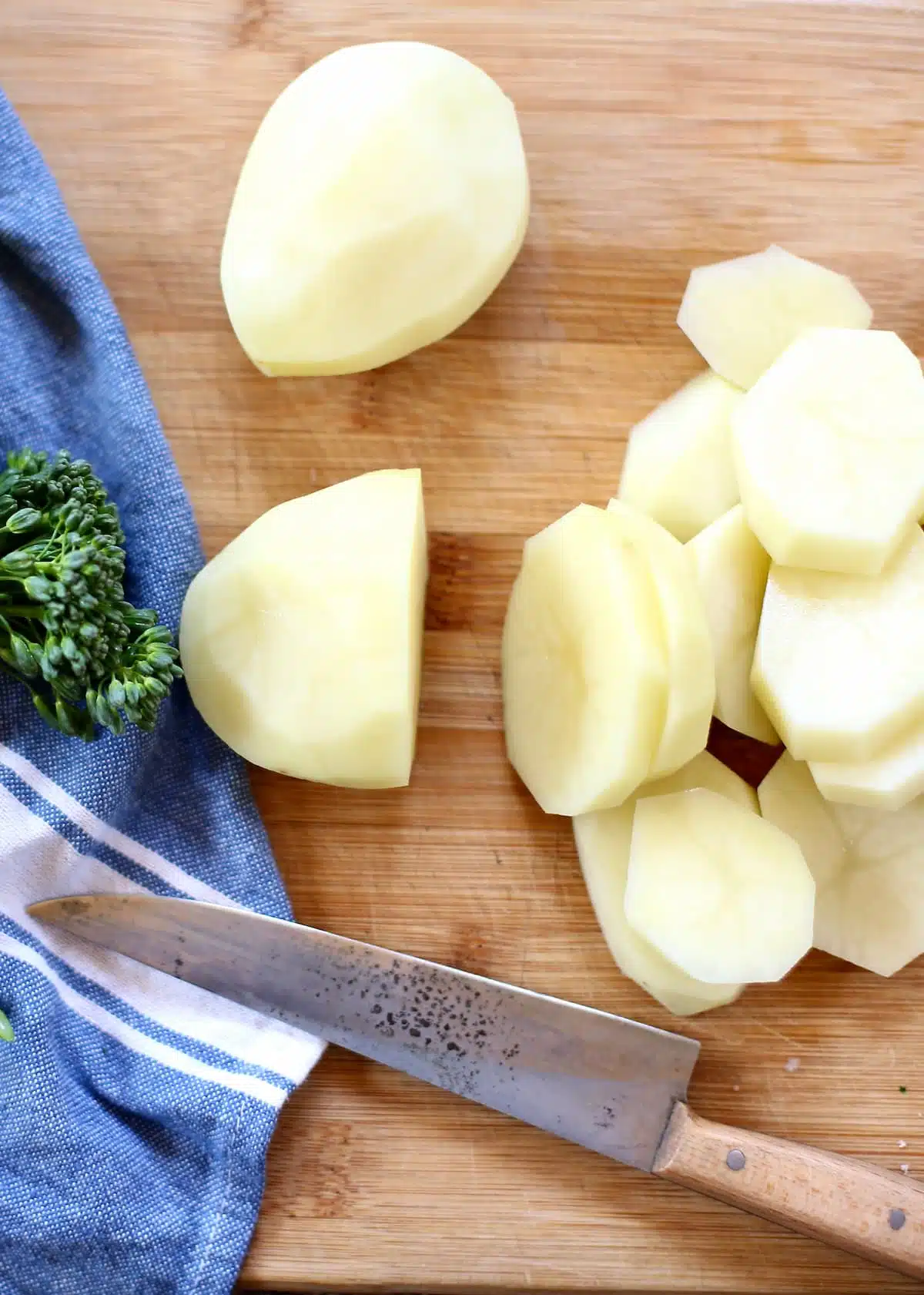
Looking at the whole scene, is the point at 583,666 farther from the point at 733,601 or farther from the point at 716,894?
the point at 716,894

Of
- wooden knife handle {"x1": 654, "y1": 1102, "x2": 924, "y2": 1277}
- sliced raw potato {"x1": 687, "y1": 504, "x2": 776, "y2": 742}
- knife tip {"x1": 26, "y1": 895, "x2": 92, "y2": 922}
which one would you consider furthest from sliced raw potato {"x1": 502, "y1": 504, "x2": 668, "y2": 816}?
knife tip {"x1": 26, "y1": 895, "x2": 92, "y2": 922}

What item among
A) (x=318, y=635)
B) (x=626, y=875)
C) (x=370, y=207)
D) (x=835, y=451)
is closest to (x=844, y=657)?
(x=835, y=451)

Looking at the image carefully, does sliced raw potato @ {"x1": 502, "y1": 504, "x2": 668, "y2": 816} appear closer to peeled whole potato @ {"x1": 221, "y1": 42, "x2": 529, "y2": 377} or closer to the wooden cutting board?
the wooden cutting board

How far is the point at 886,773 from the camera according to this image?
1816 millimetres

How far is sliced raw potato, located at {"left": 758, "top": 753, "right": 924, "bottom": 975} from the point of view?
6.30ft

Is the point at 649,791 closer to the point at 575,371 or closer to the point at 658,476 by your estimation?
the point at 658,476

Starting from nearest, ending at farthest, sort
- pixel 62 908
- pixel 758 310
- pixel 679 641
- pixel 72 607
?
1. pixel 72 607
2. pixel 679 641
3. pixel 62 908
4. pixel 758 310

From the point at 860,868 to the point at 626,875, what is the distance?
0.40 meters

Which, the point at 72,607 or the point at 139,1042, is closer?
the point at 72,607

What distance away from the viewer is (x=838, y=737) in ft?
5.86

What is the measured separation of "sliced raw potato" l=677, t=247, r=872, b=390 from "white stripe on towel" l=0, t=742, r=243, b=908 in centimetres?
125

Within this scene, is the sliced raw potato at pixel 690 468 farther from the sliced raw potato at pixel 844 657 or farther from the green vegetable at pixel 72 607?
the green vegetable at pixel 72 607

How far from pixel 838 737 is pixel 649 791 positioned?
0.32 meters

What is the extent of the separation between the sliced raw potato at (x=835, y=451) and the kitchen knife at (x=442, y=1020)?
32.7 inches
